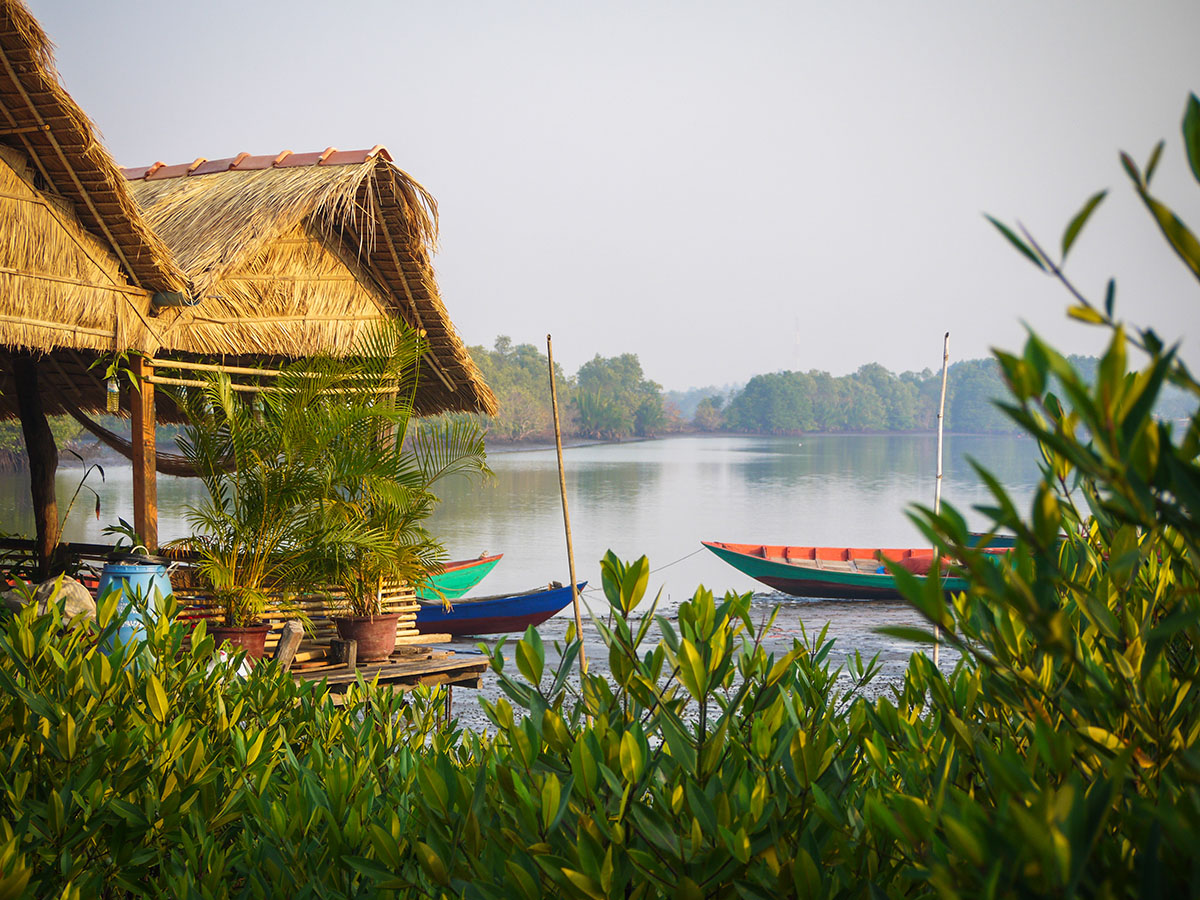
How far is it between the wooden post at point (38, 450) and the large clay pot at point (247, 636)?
8.93 feet

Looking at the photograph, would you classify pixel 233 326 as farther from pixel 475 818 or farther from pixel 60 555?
pixel 475 818

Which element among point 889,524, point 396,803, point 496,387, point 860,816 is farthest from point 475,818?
point 496,387

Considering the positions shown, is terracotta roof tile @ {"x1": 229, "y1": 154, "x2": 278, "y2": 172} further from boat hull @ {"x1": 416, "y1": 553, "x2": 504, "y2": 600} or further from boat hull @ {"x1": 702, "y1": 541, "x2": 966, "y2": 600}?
boat hull @ {"x1": 702, "y1": 541, "x2": 966, "y2": 600}

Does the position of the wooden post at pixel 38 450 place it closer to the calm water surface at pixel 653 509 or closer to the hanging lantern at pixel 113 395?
the hanging lantern at pixel 113 395

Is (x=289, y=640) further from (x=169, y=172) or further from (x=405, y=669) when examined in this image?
(x=169, y=172)

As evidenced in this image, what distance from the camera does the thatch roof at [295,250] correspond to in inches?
245

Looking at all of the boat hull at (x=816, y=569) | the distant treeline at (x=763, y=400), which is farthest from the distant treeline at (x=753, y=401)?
the boat hull at (x=816, y=569)

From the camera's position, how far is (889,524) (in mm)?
28391

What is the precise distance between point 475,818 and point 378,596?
18.0 ft

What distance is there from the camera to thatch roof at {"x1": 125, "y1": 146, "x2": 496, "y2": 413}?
621 centimetres

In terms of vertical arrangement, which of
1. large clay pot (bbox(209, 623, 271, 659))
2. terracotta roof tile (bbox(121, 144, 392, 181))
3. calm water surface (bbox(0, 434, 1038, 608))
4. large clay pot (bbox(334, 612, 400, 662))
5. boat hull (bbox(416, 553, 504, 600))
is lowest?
calm water surface (bbox(0, 434, 1038, 608))

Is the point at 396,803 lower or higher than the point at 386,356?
lower

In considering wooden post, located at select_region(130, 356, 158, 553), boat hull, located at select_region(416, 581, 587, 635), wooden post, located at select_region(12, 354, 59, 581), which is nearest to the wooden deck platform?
wooden post, located at select_region(130, 356, 158, 553)

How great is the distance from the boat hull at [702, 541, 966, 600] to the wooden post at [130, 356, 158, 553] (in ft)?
36.9
